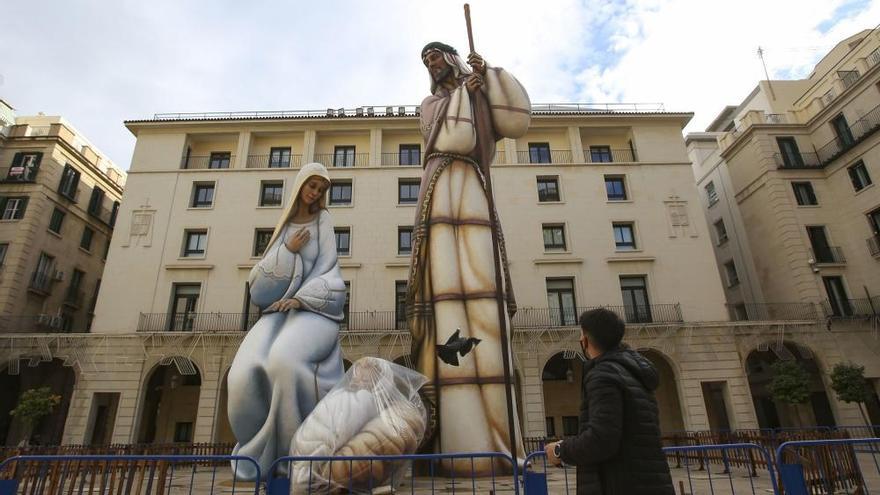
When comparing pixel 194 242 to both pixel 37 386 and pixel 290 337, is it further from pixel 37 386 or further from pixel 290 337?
pixel 290 337

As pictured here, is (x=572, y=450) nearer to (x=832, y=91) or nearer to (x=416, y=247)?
(x=416, y=247)

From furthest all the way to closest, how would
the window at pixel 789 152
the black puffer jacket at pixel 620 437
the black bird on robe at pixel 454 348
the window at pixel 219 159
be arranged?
the window at pixel 219 159
the window at pixel 789 152
the black bird on robe at pixel 454 348
the black puffer jacket at pixel 620 437

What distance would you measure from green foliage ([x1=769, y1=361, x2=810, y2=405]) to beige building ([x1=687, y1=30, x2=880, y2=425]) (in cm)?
278

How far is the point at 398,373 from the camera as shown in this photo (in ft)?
17.6

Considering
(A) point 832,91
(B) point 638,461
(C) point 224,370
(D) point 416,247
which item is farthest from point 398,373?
(A) point 832,91

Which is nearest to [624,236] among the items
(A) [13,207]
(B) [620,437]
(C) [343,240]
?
(C) [343,240]

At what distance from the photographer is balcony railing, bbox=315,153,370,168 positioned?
85.8 ft

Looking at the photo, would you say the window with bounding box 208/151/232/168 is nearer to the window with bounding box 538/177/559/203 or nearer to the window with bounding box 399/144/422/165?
the window with bounding box 399/144/422/165

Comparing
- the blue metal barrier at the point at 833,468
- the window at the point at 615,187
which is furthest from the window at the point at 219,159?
the blue metal barrier at the point at 833,468

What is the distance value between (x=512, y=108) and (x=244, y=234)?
19606 millimetres

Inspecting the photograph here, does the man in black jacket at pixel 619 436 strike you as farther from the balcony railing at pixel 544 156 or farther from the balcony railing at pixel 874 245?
the balcony railing at pixel 874 245

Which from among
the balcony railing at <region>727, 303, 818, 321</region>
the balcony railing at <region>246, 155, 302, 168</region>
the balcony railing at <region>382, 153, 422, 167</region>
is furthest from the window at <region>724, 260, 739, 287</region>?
the balcony railing at <region>246, 155, 302, 168</region>

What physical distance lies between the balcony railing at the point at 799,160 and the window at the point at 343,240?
22280 millimetres

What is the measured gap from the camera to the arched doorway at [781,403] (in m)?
21.8
